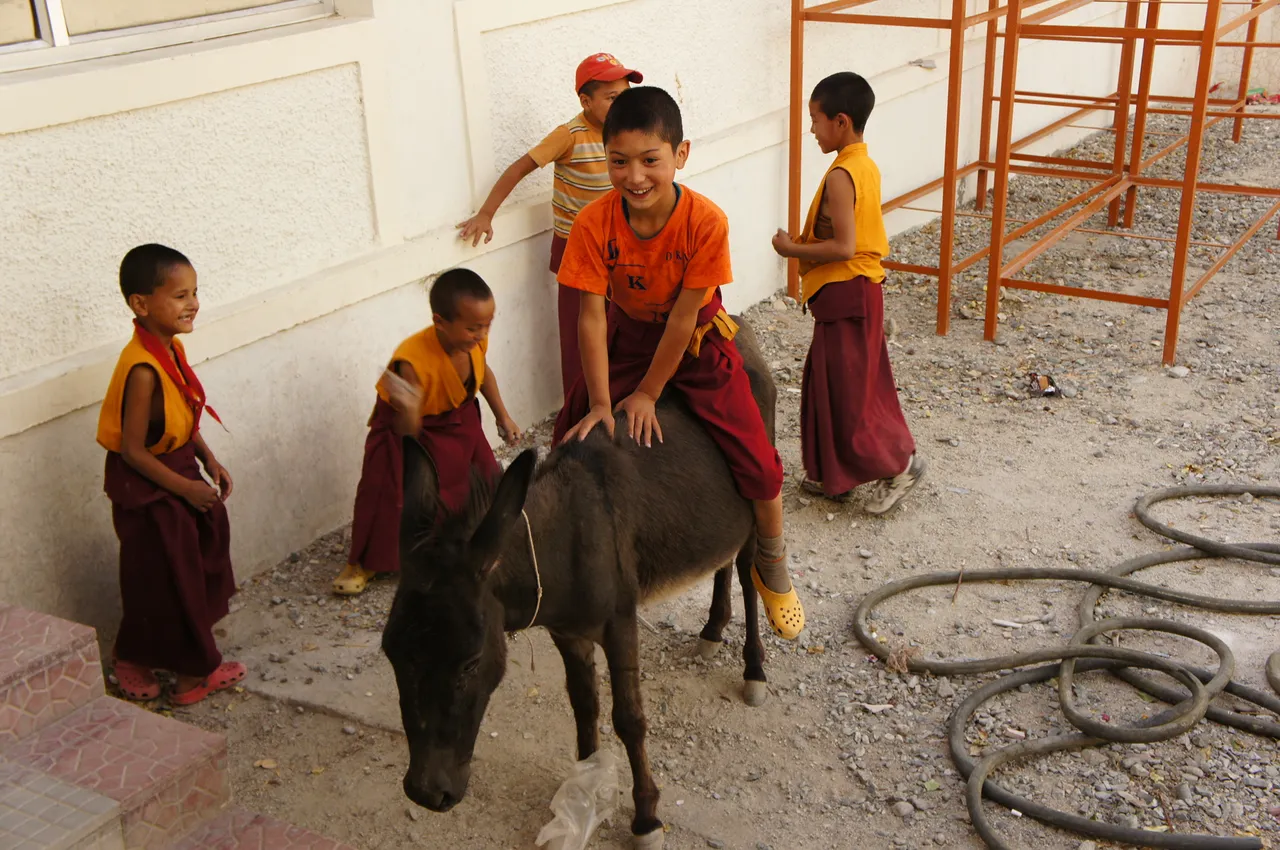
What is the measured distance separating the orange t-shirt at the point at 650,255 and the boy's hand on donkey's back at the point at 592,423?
0.35 meters

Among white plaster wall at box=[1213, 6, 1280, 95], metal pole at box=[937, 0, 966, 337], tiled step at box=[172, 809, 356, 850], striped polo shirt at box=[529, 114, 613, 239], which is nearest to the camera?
tiled step at box=[172, 809, 356, 850]

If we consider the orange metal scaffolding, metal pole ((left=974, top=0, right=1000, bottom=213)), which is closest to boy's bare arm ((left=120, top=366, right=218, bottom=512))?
the orange metal scaffolding

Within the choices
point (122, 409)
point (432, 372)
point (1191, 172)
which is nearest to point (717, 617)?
point (432, 372)

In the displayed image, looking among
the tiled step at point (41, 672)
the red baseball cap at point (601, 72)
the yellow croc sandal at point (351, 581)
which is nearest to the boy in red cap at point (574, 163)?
the red baseball cap at point (601, 72)

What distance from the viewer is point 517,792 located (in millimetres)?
3582

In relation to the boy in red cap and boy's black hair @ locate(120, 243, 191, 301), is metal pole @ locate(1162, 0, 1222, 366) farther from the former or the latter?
boy's black hair @ locate(120, 243, 191, 301)

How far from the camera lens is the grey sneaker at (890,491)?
5.18 m

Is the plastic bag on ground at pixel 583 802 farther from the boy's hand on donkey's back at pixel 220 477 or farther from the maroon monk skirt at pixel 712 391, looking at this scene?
the boy's hand on donkey's back at pixel 220 477

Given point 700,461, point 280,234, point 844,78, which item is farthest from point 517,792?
point 844,78

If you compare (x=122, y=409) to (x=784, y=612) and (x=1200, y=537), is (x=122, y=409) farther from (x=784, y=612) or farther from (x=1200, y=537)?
(x=1200, y=537)

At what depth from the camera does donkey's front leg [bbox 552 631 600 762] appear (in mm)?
3289

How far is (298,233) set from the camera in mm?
4680

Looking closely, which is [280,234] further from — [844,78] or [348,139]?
[844,78]

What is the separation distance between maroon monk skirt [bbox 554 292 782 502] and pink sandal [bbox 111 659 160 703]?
1.61m
